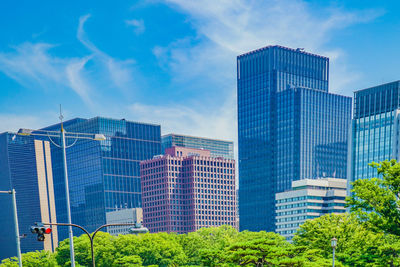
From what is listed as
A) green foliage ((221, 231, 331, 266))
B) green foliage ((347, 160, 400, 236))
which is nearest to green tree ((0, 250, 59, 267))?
green foliage ((221, 231, 331, 266))

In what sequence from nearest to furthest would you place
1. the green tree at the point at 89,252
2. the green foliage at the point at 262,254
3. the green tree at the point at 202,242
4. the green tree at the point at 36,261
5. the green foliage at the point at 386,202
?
the green foliage at the point at 386,202, the green foliage at the point at 262,254, the green tree at the point at 202,242, the green tree at the point at 89,252, the green tree at the point at 36,261

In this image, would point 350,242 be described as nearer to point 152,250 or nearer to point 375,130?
point 152,250

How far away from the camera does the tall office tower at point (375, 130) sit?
187000 millimetres

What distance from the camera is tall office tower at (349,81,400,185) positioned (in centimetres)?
18700

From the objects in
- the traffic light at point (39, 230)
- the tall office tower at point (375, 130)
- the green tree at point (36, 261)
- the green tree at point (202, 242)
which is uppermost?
the traffic light at point (39, 230)

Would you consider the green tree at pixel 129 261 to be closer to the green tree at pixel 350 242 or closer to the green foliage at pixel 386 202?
the green tree at pixel 350 242

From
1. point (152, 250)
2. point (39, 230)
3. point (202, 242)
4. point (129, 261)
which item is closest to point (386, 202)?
point (39, 230)

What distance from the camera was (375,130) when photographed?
7534 inches

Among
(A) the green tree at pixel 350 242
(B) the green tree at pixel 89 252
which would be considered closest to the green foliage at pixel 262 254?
(A) the green tree at pixel 350 242

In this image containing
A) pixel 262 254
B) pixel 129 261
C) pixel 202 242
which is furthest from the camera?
pixel 202 242

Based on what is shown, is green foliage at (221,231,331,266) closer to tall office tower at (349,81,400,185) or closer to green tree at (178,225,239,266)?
green tree at (178,225,239,266)

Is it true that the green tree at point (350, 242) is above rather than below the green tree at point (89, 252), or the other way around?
above

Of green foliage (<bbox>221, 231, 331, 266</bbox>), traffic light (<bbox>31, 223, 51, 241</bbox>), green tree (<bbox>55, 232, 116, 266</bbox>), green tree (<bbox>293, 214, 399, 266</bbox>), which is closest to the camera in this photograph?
traffic light (<bbox>31, 223, 51, 241</bbox>)

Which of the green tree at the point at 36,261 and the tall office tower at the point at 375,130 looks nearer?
the green tree at the point at 36,261
